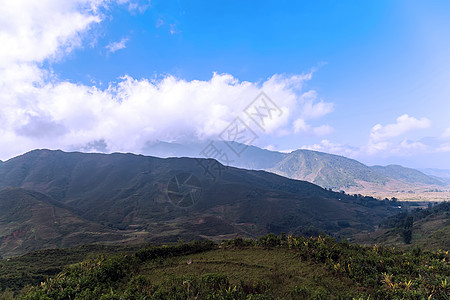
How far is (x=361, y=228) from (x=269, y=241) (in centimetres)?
8531

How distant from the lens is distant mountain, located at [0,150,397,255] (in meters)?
64.6

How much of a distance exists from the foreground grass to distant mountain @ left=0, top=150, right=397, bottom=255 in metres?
48.9

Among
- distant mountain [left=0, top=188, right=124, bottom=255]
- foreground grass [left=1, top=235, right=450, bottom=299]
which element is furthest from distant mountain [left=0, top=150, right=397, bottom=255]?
foreground grass [left=1, top=235, right=450, bottom=299]

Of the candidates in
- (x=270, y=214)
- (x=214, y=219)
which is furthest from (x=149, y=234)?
(x=270, y=214)

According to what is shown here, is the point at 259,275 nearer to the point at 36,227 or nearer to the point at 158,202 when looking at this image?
the point at 36,227

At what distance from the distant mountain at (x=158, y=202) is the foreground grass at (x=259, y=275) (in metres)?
48.9

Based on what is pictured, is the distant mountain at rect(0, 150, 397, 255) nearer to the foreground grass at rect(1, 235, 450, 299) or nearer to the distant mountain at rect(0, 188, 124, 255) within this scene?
the distant mountain at rect(0, 188, 124, 255)

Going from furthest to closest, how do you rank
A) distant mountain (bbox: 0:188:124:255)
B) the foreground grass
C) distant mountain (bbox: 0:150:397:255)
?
1. distant mountain (bbox: 0:150:397:255)
2. distant mountain (bbox: 0:188:124:255)
3. the foreground grass

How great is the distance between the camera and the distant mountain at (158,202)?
6462cm

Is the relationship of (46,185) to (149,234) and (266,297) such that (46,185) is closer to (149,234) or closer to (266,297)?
(149,234)

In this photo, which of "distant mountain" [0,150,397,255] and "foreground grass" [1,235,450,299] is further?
"distant mountain" [0,150,397,255]

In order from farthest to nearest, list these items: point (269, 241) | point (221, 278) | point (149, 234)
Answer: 1. point (149, 234)
2. point (269, 241)
3. point (221, 278)

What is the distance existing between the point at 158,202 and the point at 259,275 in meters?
88.0

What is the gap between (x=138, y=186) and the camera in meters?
109
